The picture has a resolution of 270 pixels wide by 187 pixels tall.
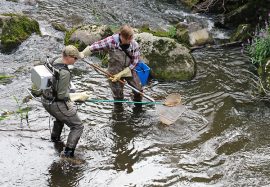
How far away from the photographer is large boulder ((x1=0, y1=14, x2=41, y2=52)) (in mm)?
11773

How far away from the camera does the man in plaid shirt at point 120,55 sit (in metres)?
8.42

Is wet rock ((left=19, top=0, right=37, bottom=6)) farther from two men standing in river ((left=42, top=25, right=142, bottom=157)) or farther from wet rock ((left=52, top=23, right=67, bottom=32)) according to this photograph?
two men standing in river ((left=42, top=25, right=142, bottom=157))

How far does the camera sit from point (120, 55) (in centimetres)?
872

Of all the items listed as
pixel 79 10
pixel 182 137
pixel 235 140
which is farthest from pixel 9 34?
pixel 235 140

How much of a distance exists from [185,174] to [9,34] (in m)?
7.34

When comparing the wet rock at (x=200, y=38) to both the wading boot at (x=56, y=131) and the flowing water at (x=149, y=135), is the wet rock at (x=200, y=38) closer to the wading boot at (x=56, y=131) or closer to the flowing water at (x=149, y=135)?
the flowing water at (x=149, y=135)

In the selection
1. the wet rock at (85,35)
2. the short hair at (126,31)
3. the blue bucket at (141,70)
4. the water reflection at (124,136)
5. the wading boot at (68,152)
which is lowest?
the water reflection at (124,136)

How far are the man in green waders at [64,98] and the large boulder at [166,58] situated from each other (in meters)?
4.22

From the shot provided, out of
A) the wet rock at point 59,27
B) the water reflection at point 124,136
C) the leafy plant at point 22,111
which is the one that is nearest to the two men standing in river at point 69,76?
the water reflection at point 124,136

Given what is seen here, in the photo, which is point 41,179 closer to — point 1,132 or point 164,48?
point 1,132

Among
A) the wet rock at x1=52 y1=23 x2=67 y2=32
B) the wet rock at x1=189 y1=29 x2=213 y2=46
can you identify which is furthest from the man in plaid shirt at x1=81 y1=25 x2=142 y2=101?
the wet rock at x1=52 y1=23 x2=67 y2=32

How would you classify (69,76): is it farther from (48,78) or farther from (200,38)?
(200,38)

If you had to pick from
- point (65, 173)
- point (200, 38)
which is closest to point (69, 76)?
point (65, 173)

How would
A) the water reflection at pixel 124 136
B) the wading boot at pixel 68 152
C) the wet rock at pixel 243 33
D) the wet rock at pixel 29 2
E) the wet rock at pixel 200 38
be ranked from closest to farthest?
the wading boot at pixel 68 152 → the water reflection at pixel 124 136 → the wet rock at pixel 200 38 → the wet rock at pixel 243 33 → the wet rock at pixel 29 2
